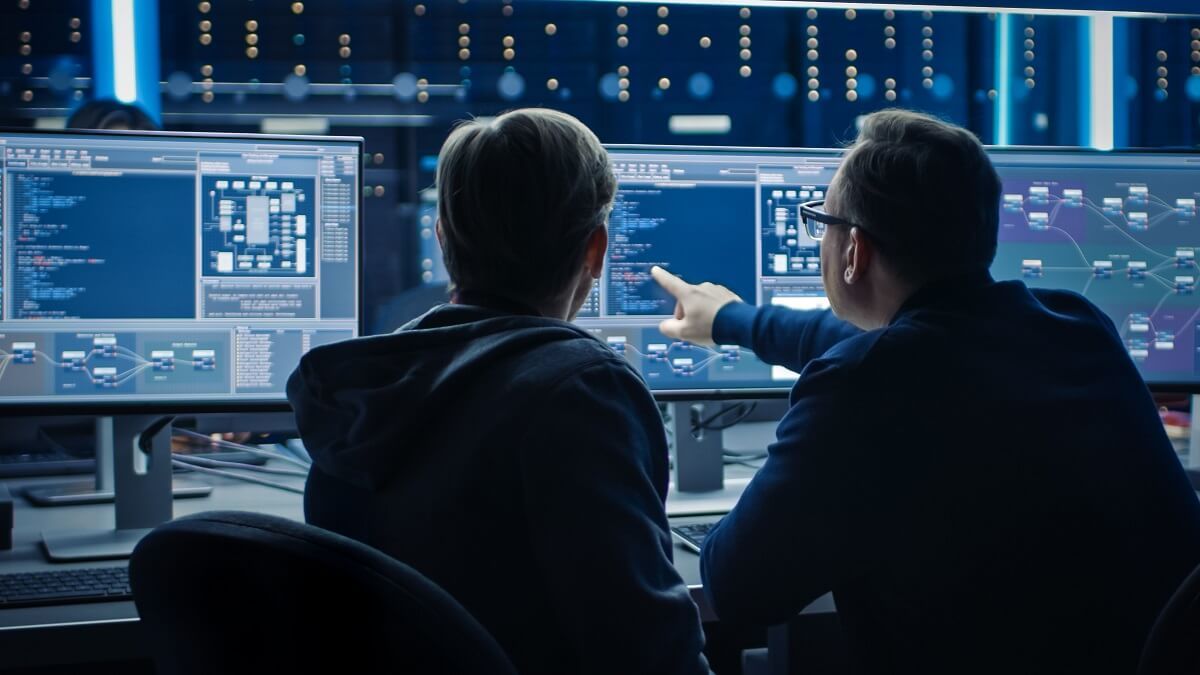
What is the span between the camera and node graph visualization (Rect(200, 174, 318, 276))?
4.72 ft

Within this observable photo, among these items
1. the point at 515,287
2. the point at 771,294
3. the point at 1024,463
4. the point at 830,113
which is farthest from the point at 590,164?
the point at 830,113

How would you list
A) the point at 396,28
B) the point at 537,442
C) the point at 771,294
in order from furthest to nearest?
the point at 396,28 < the point at 771,294 < the point at 537,442

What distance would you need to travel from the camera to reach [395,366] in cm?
94

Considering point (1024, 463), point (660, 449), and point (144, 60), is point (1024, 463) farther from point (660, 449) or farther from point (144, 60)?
point (144, 60)

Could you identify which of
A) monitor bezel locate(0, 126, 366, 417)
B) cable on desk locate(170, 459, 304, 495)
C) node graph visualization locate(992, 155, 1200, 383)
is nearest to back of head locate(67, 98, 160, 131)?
monitor bezel locate(0, 126, 366, 417)

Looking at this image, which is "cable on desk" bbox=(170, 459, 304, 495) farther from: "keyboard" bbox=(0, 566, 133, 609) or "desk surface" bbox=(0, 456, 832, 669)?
"keyboard" bbox=(0, 566, 133, 609)

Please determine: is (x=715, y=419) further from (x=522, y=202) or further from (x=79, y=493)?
(x=79, y=493)

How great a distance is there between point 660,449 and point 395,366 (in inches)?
9.7

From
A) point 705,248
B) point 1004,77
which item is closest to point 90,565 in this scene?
point 705,248

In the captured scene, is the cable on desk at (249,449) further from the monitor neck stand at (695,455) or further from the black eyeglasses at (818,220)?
the black eyeglasses at (818,220)

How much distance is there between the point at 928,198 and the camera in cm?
109

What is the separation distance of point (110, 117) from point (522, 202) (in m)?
0.98

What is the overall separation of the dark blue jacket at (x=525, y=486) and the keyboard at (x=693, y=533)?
0.38 metres

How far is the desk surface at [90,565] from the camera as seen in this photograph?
106 centimetres
